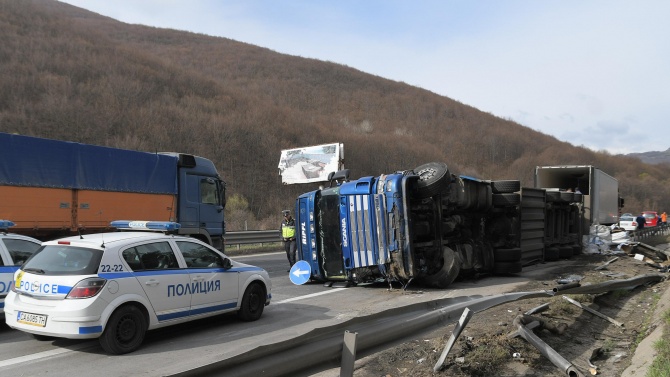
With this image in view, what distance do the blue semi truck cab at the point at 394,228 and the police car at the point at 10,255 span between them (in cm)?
542

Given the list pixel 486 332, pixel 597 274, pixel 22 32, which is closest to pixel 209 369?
pixel 486 332

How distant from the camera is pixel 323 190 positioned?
452 inches

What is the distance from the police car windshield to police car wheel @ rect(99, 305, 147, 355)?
60 cm

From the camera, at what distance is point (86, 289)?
598cm

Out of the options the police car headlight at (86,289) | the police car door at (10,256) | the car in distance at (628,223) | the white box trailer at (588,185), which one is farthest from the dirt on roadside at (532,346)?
the car in distance at (628,223)

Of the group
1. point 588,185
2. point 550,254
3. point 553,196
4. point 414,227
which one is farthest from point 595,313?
point 588,185

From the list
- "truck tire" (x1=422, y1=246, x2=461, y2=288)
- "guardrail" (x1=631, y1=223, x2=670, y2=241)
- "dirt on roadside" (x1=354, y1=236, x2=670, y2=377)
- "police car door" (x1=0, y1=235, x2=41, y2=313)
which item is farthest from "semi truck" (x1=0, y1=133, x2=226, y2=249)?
"guardrail" (x1=631, y1=223, x2=670, y2=241)

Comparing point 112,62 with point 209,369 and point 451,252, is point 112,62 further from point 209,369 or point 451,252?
point 209,369

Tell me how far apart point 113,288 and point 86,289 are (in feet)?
0.94

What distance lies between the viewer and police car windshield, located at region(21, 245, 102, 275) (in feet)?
20.2

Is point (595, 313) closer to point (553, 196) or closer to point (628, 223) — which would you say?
point (553, 196)

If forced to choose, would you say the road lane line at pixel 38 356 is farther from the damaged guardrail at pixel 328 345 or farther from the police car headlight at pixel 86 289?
the damaged guardrail at pixel 328 345

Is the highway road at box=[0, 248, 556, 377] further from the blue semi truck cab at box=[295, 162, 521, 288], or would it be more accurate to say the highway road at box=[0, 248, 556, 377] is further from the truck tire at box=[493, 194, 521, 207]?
the truck tire at box=[493, 194, 521, 207]

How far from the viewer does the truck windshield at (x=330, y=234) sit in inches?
438
